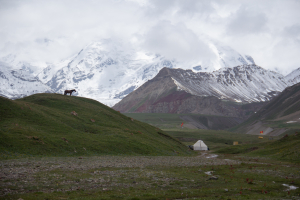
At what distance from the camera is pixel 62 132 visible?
57.7m

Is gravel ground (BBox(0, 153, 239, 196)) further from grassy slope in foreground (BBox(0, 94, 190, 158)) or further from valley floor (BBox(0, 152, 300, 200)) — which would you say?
grassy slope in foreground (BBox(0, 94, 190, 158))

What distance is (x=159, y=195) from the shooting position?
22609 millimetres

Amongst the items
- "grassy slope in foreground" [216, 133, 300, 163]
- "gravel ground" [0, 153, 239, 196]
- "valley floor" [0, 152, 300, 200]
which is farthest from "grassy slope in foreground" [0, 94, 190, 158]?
"grassy slope in foreground" [216, 133, 300, 163]

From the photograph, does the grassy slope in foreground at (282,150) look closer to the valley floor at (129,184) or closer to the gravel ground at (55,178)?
the valley floor at (129,184)

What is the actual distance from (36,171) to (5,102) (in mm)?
36432

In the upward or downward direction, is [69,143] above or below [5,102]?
below

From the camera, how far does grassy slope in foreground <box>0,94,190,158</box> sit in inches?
1865

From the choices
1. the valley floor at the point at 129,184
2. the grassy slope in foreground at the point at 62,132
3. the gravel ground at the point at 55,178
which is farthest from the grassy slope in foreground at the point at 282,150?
the gravel ground at the point at 55,178

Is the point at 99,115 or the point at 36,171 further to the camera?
the point at 99,115

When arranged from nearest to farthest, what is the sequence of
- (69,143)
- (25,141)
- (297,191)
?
(297,191) < (25,141) < (69,143)

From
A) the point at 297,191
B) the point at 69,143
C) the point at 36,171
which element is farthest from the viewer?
the point at 69,143

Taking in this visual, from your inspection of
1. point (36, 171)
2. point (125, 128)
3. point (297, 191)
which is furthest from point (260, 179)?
point (125, 128)

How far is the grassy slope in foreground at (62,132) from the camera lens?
47375 millimetres

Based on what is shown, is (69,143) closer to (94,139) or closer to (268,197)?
(94,139)
